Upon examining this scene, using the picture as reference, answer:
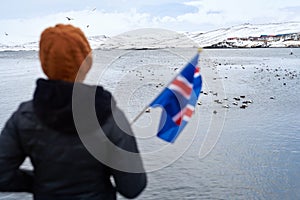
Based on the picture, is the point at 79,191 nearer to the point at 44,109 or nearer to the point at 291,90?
the point at 44,109

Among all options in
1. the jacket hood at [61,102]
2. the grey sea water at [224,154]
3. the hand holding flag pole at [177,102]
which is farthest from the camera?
the grey sea water at [224,154]

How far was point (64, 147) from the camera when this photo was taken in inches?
86.9

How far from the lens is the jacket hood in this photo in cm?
212

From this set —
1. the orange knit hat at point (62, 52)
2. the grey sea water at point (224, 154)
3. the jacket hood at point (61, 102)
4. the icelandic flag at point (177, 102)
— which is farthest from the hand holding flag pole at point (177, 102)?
the orange knit hat at point (62, 52)

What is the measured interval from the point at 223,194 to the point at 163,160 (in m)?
1.78

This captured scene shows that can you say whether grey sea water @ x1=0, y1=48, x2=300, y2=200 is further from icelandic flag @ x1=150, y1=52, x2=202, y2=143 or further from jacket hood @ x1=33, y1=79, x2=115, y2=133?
jacket hood @ x1=33, y1=79, x2=115, y2=133

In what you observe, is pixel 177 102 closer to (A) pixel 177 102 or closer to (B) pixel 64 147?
(A) pixel 177 102

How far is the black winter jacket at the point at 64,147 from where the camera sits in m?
2.15

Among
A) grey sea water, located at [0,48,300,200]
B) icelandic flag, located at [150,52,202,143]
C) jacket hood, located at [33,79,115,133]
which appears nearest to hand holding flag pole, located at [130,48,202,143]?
icelandic flag, located at [150,52,202,143]

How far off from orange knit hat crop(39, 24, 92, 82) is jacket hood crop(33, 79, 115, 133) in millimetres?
65

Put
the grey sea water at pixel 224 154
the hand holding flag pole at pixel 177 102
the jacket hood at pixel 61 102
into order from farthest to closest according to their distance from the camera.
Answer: the grey sea water at pixel 224 154, the hand holding flag pole at pixel 177 102, the jacket hood at pixel 61 102

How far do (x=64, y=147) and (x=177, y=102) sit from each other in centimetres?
92

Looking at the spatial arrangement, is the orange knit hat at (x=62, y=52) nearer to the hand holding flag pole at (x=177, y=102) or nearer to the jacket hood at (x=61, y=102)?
the jacket hood at (x=61, y=102)

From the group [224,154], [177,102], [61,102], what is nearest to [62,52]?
[61,102]
